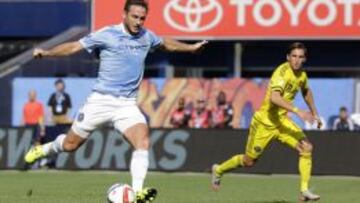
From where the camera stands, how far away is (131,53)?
1219cm

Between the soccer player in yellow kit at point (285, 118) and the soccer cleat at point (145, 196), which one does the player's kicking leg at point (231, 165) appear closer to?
the soccer player in yellow kit at point (285, 118)

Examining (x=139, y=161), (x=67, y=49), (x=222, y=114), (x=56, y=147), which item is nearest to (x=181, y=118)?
(x=222, y=114)

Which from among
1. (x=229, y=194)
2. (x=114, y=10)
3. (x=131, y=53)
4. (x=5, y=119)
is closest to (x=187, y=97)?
(x=114, y=10)

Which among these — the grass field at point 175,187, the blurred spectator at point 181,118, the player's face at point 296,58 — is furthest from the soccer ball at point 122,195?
the blurred spectator at point 181,118

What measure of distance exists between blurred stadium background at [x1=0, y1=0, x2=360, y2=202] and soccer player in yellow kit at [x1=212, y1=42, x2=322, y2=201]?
4.96 m

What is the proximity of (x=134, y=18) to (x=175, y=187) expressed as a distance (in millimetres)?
5892

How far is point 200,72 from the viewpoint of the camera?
3309cm

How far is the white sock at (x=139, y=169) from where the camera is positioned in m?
11.7

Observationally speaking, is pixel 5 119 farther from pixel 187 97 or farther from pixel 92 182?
pixel 92 182

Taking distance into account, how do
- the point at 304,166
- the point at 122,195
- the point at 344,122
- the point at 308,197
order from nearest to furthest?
the point at 122,195, the point at 308,197, the point at 304,166, the point at 344,122

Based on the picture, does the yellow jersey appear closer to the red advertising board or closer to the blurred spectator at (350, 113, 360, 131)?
the blurred spectator at (350, 113, 360, 131)

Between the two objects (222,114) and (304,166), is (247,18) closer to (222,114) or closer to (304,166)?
(222,114)

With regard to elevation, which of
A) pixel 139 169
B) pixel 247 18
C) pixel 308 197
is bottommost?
pixel 308 197

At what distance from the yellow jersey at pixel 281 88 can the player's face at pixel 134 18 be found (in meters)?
2.89
